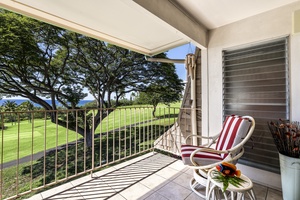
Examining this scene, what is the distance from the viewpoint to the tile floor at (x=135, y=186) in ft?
6.34

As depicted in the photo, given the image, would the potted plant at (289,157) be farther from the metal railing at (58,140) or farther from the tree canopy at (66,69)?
the tree canopy at (66,69)

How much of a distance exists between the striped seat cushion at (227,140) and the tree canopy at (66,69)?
3.74 metres

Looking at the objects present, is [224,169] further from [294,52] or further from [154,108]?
[154,108]

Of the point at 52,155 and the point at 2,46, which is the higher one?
the point at 2,46

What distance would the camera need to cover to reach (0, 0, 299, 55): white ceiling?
6.25ft

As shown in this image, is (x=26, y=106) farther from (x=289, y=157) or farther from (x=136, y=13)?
(x=289, y=157)

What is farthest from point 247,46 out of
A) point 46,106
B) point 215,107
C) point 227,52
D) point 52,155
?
point 52,155

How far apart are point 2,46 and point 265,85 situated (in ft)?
27.3

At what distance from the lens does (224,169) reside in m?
1.38

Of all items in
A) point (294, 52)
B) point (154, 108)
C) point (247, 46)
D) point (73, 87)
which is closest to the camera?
point (294, 52)

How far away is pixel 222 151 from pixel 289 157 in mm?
727

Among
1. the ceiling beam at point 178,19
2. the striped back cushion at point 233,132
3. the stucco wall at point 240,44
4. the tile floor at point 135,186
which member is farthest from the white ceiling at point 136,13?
the tile floor at point 135,186

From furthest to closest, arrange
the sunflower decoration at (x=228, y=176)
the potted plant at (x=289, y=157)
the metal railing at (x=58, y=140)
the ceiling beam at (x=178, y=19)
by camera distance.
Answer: the metal railing at (x=58, y=140), the ceiling beam at (x=178, y=19), the potted plant at (x=289, y=157), the sunflower decoration at (x=228, y=176)

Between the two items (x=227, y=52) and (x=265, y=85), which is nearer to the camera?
(x=265, y=85)
